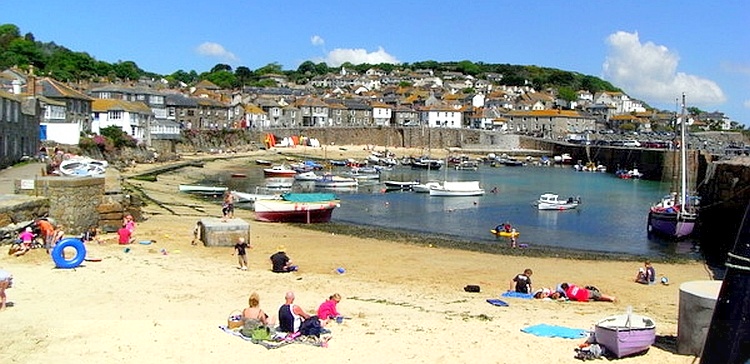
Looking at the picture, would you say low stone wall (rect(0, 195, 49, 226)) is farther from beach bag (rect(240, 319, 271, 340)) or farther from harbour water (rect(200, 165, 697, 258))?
harbour water (rect(200, 165, 697, 258))

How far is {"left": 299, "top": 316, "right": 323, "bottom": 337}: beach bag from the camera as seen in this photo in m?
12.5

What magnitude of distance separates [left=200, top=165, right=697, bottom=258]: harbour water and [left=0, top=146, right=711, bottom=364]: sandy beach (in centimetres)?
855

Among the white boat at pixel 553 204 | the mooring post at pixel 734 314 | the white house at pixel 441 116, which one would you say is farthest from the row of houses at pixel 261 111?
the mooring post at pixel 734 314

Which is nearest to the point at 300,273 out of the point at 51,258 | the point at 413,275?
the point at 413,275

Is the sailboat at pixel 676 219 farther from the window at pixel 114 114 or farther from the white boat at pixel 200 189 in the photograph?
the window at pixel 114 114

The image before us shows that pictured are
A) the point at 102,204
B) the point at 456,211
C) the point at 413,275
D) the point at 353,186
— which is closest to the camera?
the point at 413,275

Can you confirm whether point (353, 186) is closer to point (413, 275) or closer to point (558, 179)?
point (558, 179)

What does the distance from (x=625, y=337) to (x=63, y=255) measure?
43.7 ft

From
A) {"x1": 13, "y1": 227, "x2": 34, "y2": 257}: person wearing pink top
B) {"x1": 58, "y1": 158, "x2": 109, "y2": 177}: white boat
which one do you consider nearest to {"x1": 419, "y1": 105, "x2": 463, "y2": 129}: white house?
{"x1": 58, "y1": 158, "x2": 109, "y2": 177}: white boat

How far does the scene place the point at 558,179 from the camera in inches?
3189

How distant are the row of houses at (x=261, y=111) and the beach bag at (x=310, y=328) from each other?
92.2ft

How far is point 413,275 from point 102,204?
11200mm

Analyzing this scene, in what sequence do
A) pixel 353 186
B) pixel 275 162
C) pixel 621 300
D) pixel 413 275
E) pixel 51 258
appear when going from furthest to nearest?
1. pixel 275 162
2. pixel 353 186
3. pixel 413 275
4. pixel 621 300
5. pixel 51 258

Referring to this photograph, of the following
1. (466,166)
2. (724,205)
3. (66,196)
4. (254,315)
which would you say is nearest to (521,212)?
(724,205)
